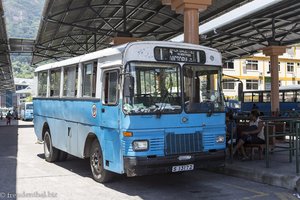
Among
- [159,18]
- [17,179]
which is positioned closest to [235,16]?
[159,18]

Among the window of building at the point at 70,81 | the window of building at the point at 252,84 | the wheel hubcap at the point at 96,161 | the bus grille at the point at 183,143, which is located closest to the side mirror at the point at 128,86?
the bus grille at the point at 183,143

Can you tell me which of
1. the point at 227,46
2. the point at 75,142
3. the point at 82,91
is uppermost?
the point at 227,46

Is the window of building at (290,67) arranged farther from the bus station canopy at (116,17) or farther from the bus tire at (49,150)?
the bus tire at (49,150)

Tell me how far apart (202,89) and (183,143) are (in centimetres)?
117

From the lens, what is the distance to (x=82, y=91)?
29.6 ft

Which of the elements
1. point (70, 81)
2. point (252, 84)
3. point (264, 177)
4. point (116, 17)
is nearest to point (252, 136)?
point (264, 177)

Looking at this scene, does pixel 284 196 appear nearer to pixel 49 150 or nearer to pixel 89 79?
pixel 89 79

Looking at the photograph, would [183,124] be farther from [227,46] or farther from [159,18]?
[227,46]

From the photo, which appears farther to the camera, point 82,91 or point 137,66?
point 82,91

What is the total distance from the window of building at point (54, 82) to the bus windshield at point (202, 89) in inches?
170

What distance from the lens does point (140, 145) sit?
7086 millimetres

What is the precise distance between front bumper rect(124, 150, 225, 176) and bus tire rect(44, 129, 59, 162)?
4670 mm

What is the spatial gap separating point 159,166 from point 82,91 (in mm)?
2848

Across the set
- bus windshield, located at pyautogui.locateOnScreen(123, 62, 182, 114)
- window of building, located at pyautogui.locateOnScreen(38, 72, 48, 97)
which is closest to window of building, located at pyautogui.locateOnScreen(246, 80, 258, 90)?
window of building, located at pyautogui.locateOnScreen(38, 72, 48, 97)
